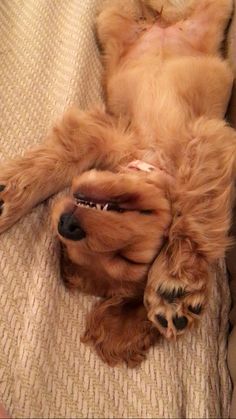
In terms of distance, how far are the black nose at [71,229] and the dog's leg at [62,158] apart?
33cm

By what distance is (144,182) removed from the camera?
1.46m

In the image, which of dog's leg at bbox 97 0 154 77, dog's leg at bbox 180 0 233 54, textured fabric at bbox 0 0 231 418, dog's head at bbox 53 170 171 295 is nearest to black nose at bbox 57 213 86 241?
dog's head at bbox 53 170 171 295

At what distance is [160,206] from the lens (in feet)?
4.74

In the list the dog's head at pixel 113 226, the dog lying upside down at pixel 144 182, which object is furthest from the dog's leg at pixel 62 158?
the dog's head at pixel 113 226

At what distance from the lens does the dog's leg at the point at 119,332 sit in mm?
1407

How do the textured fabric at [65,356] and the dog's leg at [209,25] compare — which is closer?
the textured fabric at [65,356]

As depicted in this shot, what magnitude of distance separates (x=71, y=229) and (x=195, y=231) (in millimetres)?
410

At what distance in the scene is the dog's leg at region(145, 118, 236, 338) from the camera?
1.35 meters

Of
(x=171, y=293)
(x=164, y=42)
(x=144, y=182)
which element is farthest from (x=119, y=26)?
(x=171, y=293)

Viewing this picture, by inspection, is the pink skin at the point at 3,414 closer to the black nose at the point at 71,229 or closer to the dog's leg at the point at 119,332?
the dog's leg at the point at 119,332

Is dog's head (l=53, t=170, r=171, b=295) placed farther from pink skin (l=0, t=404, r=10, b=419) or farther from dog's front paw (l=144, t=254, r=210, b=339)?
pink skin (l=0, t=404, r=10, b=419)

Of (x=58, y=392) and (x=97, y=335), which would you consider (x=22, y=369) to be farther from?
(x=97, y=335)

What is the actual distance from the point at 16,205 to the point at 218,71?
3.14 ft

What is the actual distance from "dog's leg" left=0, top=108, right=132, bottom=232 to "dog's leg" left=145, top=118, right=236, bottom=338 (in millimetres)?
305
